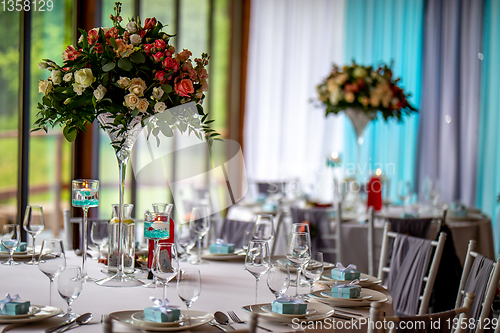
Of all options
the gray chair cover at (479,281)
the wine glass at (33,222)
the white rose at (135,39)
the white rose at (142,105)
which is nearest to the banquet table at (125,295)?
the wine glass at (33,222)

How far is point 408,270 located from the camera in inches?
96.7

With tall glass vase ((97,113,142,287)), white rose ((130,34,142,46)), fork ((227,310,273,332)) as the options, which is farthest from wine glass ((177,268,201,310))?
white rose ((130,34,142,46))

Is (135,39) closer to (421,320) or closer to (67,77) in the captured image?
(67,77)

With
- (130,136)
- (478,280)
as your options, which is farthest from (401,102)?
(130,136)

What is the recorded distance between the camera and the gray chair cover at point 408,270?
239 cm

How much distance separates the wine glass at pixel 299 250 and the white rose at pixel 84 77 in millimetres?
872

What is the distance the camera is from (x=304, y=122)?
6695 millimetres

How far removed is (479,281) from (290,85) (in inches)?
193

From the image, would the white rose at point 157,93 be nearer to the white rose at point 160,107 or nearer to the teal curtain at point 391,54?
the white rose at point 160,107

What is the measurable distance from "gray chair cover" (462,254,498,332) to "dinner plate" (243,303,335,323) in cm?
60

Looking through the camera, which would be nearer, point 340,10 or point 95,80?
point 95,80

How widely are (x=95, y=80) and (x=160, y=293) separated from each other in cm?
77

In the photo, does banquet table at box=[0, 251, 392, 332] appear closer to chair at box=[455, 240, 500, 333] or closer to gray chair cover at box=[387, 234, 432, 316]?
chair at box=[455, 240, 500, 333]

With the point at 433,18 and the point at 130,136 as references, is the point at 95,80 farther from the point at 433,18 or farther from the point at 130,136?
the point at 433,18
